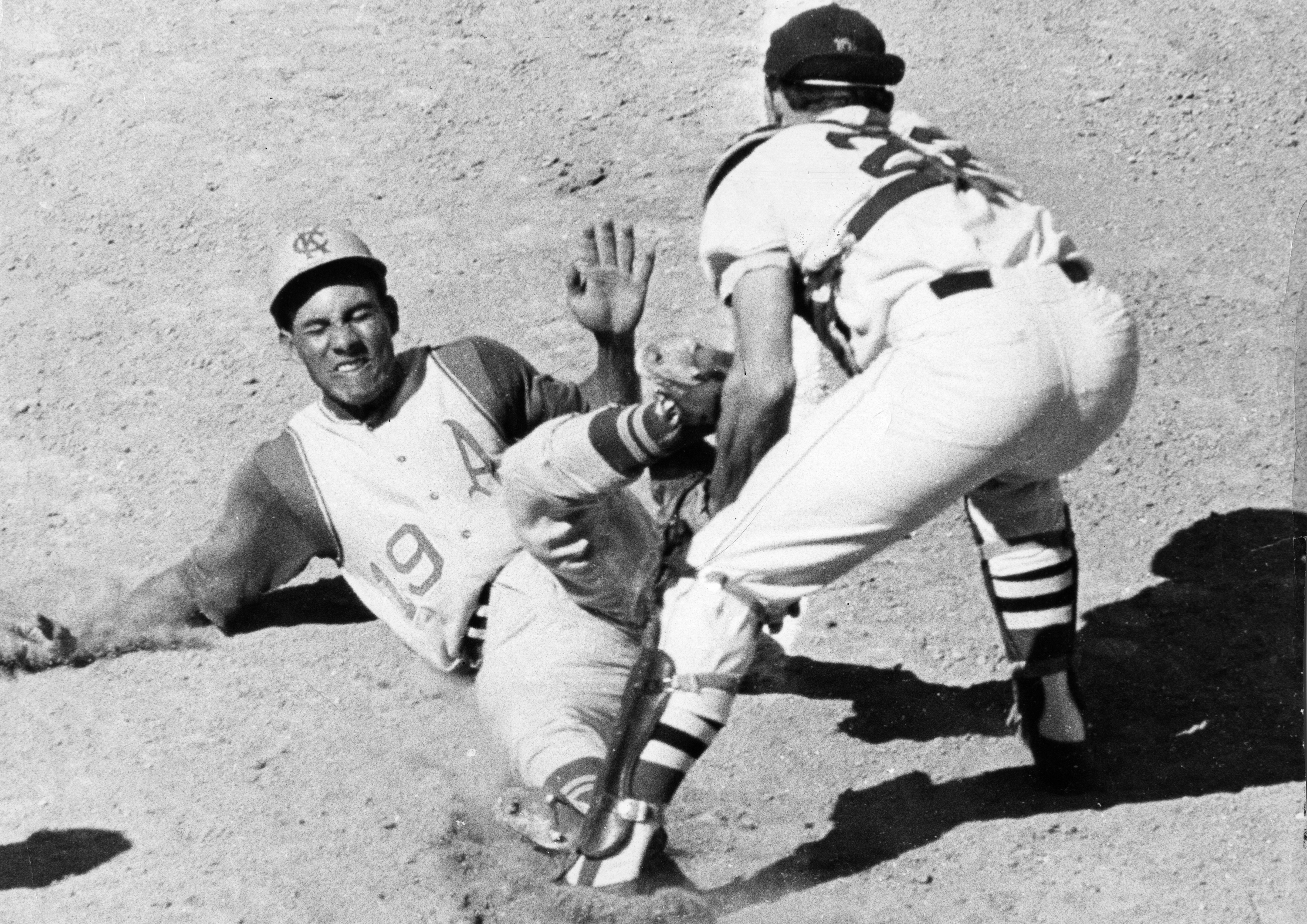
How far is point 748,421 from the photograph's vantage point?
4.95m

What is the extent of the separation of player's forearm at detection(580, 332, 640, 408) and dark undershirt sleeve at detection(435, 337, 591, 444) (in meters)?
0.17

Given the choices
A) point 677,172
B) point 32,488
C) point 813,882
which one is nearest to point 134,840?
point 813,882

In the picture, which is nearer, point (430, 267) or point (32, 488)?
point (32, 488)

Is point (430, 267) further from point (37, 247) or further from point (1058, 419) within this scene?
point (1058, 419)

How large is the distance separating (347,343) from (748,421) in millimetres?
1723

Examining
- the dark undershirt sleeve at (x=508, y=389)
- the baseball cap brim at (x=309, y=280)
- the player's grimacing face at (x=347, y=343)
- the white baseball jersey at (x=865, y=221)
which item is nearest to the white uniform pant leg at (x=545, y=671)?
the dark undershirt sleeve at (x=508, y=389)

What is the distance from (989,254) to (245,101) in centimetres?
546

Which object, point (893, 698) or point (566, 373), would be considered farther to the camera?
point (566, 373)

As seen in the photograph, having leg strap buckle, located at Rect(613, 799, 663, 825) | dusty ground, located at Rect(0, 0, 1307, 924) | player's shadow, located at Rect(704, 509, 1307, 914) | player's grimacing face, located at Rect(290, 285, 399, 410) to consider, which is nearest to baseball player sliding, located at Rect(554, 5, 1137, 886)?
leg strap buckle, located at Rect(613, 799, 663, 825)

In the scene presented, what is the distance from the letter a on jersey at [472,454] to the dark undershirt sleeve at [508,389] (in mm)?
84

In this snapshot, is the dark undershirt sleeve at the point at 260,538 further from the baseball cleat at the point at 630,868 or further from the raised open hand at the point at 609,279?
the baseball cleat at the point at 630,868

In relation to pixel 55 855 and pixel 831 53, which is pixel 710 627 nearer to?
pixel 831 53

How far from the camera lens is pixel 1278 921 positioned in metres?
4.96

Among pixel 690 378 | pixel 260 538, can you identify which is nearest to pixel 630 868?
pixel 690 378
